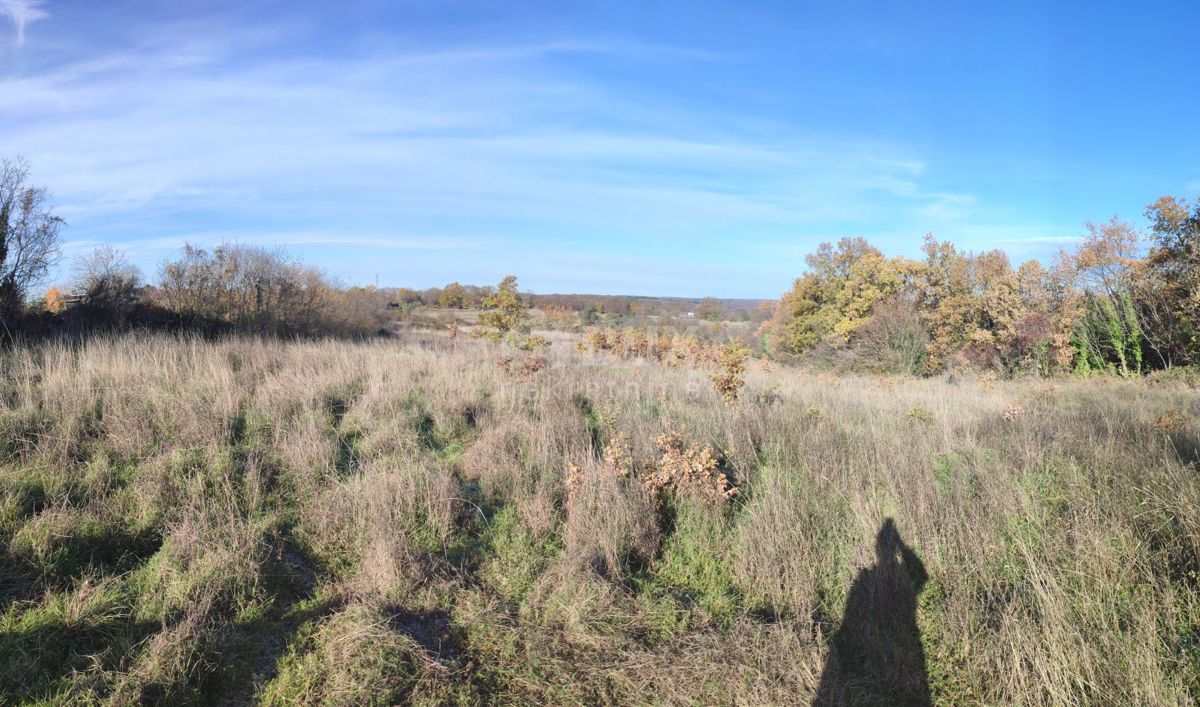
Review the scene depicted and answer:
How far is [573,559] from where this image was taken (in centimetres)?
407

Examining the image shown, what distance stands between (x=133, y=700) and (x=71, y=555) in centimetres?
170

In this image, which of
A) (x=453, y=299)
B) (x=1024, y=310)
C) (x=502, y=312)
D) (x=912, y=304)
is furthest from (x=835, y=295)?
(x=453, y=299)

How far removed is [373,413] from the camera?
7.18m

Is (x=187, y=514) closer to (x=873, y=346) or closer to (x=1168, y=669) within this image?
(x=1168, y=669)

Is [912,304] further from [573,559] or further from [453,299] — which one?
[453,299]

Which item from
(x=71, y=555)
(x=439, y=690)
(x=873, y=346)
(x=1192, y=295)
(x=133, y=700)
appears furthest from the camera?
(x=873, y=346)

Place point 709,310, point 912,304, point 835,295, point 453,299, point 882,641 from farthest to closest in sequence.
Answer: point 709,310, point 453,299, point 835,295, point 912,304, point 882,641

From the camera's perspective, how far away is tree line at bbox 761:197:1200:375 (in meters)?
18.0

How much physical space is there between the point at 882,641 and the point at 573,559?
1.91 m

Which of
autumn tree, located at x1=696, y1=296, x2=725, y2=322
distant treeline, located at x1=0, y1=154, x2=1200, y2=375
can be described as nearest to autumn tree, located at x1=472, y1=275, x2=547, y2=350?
distant treeline, located at x1=0, y1=154, x2=1200, y2=375

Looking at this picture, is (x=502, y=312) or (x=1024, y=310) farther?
(x=1024, y=310)

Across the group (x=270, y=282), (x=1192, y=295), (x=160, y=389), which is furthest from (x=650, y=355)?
(x=1192, y=295)

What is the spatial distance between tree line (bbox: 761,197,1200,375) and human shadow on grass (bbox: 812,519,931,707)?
1796 centimetres

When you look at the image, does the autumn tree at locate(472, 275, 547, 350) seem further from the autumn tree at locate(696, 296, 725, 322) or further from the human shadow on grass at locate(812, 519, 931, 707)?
the autumn tree at locate(696, 296, 725, 322)
